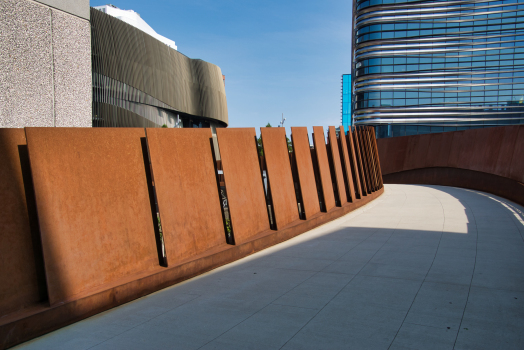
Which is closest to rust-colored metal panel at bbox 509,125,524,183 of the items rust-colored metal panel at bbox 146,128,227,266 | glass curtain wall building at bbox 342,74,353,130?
rust-colored metal panel at bbox 146,128,227,266

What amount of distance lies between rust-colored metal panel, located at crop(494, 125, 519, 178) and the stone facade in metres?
15.6

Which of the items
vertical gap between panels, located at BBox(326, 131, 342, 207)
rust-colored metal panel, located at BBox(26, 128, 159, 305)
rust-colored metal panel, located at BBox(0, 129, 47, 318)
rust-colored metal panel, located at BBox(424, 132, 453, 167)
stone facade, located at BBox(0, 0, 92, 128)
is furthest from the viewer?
rust-colored metal panel, located at BBox(424, 132, 453, 167)

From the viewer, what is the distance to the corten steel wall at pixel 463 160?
16.1m

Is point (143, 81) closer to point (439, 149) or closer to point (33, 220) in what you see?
point (439, 149)

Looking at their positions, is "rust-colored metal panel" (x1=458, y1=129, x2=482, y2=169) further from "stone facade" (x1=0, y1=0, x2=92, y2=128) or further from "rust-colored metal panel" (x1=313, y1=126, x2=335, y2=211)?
"stone facade" (x1=0, y1=0, x2=92, y2=128)

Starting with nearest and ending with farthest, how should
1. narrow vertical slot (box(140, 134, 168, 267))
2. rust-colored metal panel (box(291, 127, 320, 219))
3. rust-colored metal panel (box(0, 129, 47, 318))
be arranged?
rust-colored metal panel (box(0, 129, 47, 318)), narrow vertical slot (box(140, 134, 168, 267)), rust-colored metal panel (box(291, 127, 320, 219))

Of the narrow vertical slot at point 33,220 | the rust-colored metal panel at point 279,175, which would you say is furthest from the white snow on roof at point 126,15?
the narrow vertical slot at point 33,220

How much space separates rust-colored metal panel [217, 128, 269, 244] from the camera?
7.11 meters

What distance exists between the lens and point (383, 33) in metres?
61.7

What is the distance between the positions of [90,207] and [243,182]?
3.26 metres

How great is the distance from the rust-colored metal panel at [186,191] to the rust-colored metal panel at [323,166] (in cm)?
494

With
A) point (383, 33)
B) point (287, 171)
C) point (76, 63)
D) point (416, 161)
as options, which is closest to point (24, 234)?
point (76, 63)

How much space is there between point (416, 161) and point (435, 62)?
130 ft

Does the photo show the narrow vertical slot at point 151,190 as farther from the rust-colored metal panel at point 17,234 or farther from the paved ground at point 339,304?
the rust-colored metal panel at point 17,234
